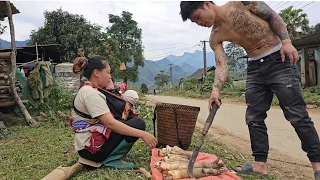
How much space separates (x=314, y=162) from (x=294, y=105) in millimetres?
543

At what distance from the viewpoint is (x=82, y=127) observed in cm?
288

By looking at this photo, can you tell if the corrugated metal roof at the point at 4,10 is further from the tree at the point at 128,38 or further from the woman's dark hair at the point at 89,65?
the tree at the point at 128,38

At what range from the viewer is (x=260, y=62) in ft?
9.63

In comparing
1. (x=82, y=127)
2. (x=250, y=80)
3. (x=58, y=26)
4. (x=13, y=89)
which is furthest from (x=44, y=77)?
(x=58, y=26)

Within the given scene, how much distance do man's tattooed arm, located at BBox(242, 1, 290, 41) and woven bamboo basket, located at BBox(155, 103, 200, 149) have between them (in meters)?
1.34

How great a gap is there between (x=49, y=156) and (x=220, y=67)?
8.51 ft

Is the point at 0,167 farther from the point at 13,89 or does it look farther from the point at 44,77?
Result: the point at 44,77

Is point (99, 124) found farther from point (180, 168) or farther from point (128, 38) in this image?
point (128, 38)

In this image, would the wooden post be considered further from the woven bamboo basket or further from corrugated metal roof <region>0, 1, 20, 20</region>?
the woven bamboo basket

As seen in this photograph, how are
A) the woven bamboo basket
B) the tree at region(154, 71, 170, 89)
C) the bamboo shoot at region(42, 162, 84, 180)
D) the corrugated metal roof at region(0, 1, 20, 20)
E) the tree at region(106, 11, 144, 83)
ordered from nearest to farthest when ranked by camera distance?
the bamboo shoot at region(42, 162, 84, 180) → the woven bamboo basket → the corrugated metal roof at region(0, 1, 20, 20) → the tree at region(106, 11, 144, 83) → the tree at region(154, 71, 170, 89)

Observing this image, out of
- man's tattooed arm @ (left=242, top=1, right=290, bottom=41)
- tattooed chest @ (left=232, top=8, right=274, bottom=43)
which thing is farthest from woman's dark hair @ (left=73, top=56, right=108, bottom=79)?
man's tattooed arm @ (left=242, top=1, right=290, bottom=41)

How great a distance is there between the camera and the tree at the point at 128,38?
115ft

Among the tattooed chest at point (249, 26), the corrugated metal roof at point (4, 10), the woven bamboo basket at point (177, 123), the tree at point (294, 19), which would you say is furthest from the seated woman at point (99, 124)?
the tree at point (294, 19)

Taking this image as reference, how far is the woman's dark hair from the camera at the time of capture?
2916mm
